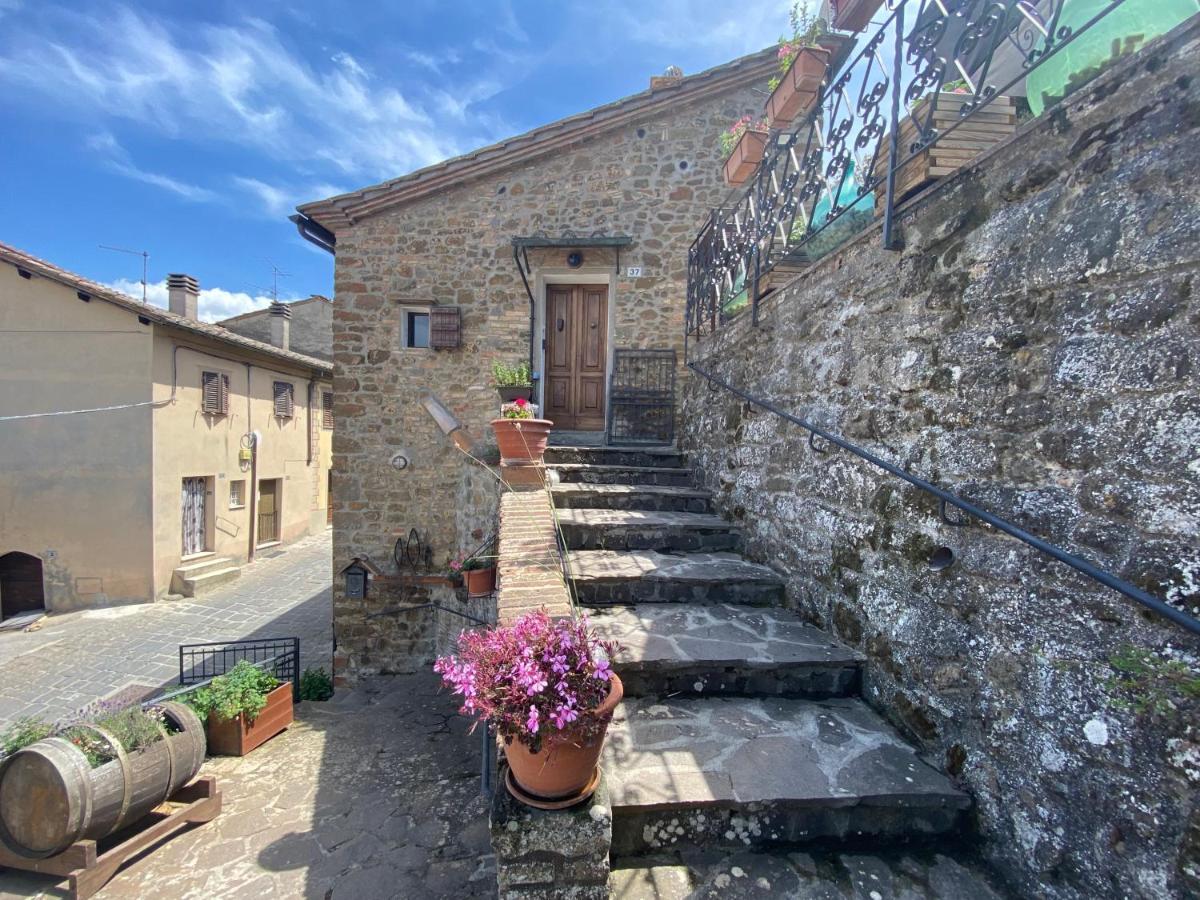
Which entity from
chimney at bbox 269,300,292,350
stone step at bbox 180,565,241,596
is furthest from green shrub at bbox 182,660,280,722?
chimney at bbox 269,300,292,350

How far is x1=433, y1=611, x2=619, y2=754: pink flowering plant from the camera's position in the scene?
1.59 metres

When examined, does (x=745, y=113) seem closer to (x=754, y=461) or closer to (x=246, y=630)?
(x=754, y=461)

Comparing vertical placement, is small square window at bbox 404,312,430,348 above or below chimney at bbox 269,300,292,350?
below

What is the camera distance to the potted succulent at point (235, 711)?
5.40 metres

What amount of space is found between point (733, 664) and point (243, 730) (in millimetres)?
5513

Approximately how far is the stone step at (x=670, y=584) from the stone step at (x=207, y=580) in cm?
1235

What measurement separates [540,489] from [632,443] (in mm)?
2549

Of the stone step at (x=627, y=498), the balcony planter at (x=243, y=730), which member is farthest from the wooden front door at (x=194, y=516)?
the stone step at (x=627, y=498)

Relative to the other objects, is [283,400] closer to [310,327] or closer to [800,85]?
[310,327]

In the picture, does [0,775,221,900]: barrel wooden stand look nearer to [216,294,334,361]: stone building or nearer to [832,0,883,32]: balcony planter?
[832,0,883,32]: balcony planter

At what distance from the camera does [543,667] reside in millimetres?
1649

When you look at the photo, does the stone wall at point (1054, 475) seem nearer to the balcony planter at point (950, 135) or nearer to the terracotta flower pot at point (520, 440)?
the balcony planter at point (950, 135)

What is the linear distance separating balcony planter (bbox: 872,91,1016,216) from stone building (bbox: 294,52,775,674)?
5404 millimetres

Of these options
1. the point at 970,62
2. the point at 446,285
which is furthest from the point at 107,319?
the point at 970,62
